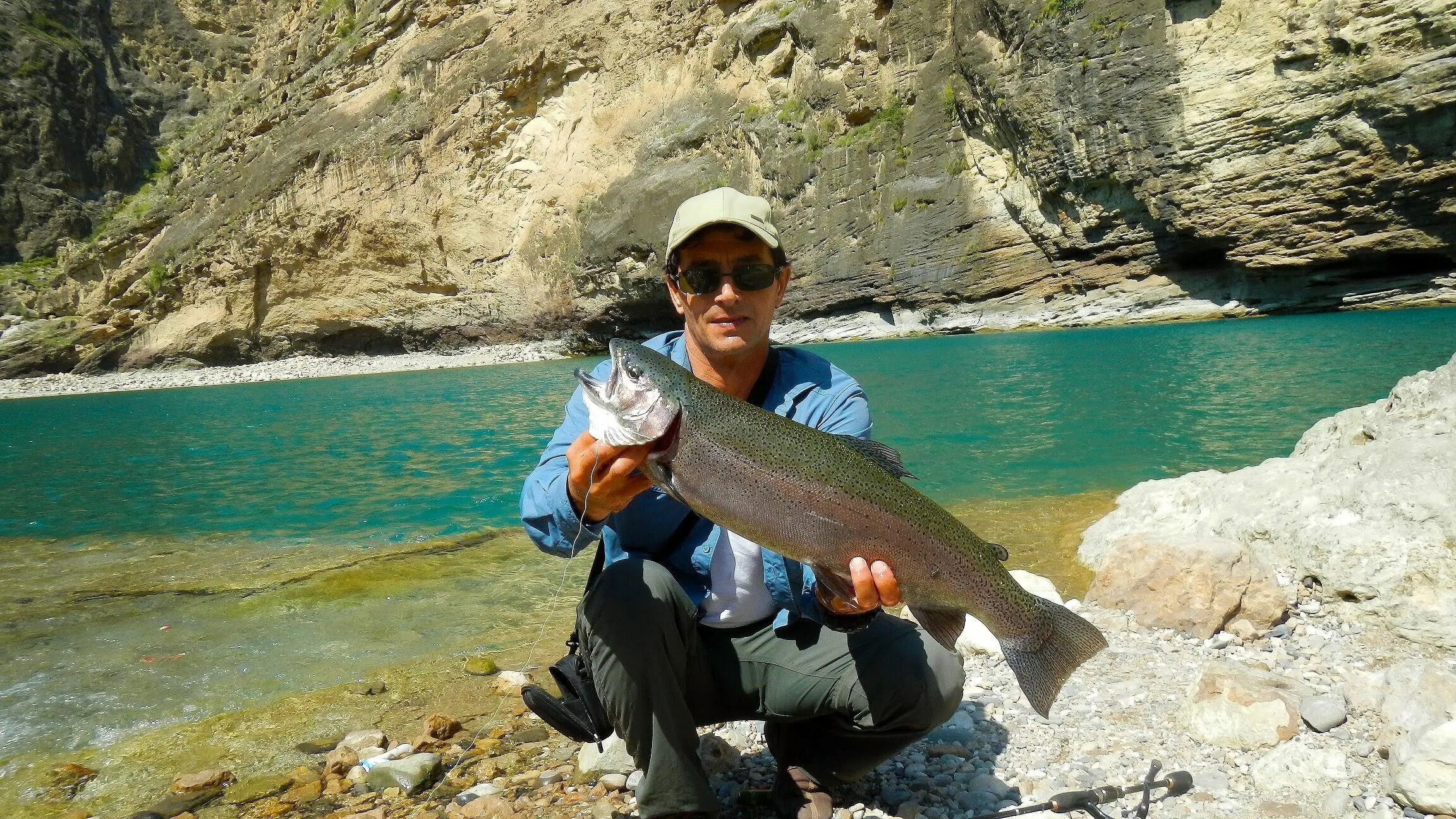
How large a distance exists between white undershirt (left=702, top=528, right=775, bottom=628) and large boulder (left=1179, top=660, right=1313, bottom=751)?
1697 millimetres

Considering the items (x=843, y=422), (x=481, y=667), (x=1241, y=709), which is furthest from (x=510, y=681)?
(x=1241, y=709)

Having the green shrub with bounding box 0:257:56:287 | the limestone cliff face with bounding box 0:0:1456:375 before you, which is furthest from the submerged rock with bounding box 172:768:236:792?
the green shrub with bounding box 0:257:56:287

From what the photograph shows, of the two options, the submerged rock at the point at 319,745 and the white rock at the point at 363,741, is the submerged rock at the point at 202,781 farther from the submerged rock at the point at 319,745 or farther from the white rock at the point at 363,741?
the white rock at the point at 363,741

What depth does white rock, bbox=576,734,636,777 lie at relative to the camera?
3336 mm

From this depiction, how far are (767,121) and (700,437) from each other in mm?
43608

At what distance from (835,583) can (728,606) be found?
0.44 metres

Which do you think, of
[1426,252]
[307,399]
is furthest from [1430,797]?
[1426,252]

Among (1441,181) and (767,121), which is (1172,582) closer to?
(1441,181)

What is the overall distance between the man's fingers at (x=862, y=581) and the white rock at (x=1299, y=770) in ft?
4.85

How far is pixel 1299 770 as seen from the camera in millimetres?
2752

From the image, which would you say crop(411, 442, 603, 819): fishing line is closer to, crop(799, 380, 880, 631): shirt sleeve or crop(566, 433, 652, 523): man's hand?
crop(566, 433, 652, 523): man's hand

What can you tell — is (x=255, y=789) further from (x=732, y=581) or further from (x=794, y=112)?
(x=794, y=112)

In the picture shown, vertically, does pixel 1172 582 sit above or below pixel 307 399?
above

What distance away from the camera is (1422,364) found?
16.3 metres
